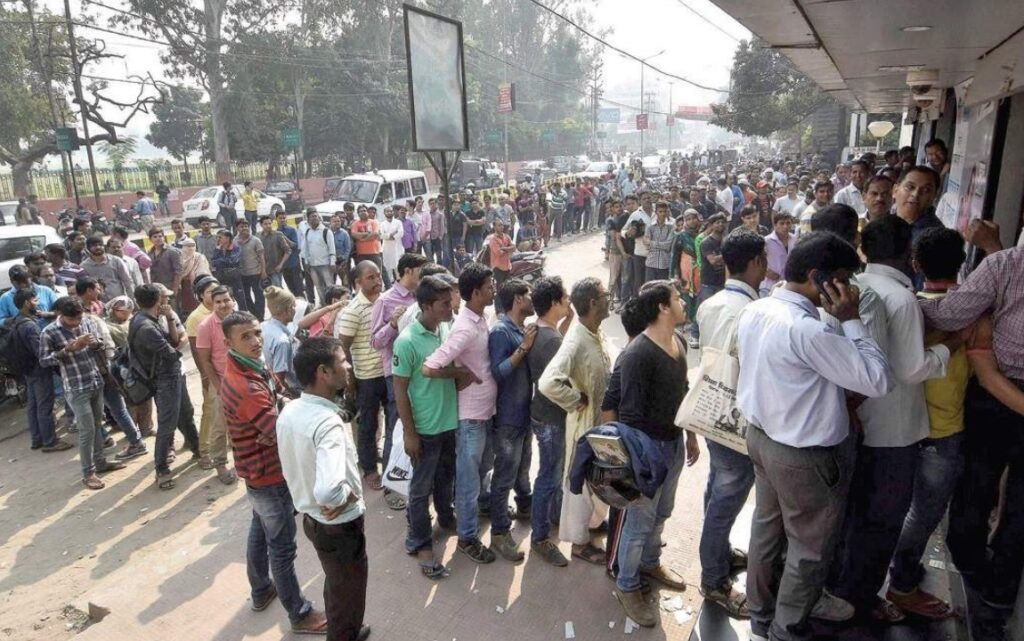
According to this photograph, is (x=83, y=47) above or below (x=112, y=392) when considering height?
above

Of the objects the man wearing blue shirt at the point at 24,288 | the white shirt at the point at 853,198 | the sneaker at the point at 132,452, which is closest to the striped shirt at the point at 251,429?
the sneaker at the point at 132,452

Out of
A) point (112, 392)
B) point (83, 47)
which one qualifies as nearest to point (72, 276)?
point (112, 392)

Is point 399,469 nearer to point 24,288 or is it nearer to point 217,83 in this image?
point 24,288

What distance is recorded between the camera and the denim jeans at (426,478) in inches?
146

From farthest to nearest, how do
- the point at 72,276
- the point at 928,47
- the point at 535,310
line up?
the point at 72,276 → the point at 928,47 → the point at 535,310

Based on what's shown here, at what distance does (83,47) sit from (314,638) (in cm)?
2767

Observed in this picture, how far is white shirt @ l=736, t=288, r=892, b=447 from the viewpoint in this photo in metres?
2.24

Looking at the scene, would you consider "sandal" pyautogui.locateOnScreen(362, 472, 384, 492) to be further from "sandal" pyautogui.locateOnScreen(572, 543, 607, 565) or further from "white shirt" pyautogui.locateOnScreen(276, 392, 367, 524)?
"white shirt" pyautogui.locateOnScreen(276, 392, 367, 524)

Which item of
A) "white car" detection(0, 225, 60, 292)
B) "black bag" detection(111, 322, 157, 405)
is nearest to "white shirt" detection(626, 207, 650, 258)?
"black bag" detection(111, 322, 157, 405)

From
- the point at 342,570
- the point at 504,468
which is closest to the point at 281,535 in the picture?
the point at 342,570

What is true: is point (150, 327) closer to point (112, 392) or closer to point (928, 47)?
point (112, 392)

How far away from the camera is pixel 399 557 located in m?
3.96

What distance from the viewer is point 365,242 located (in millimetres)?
10633

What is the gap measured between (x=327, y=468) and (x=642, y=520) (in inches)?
59.4
